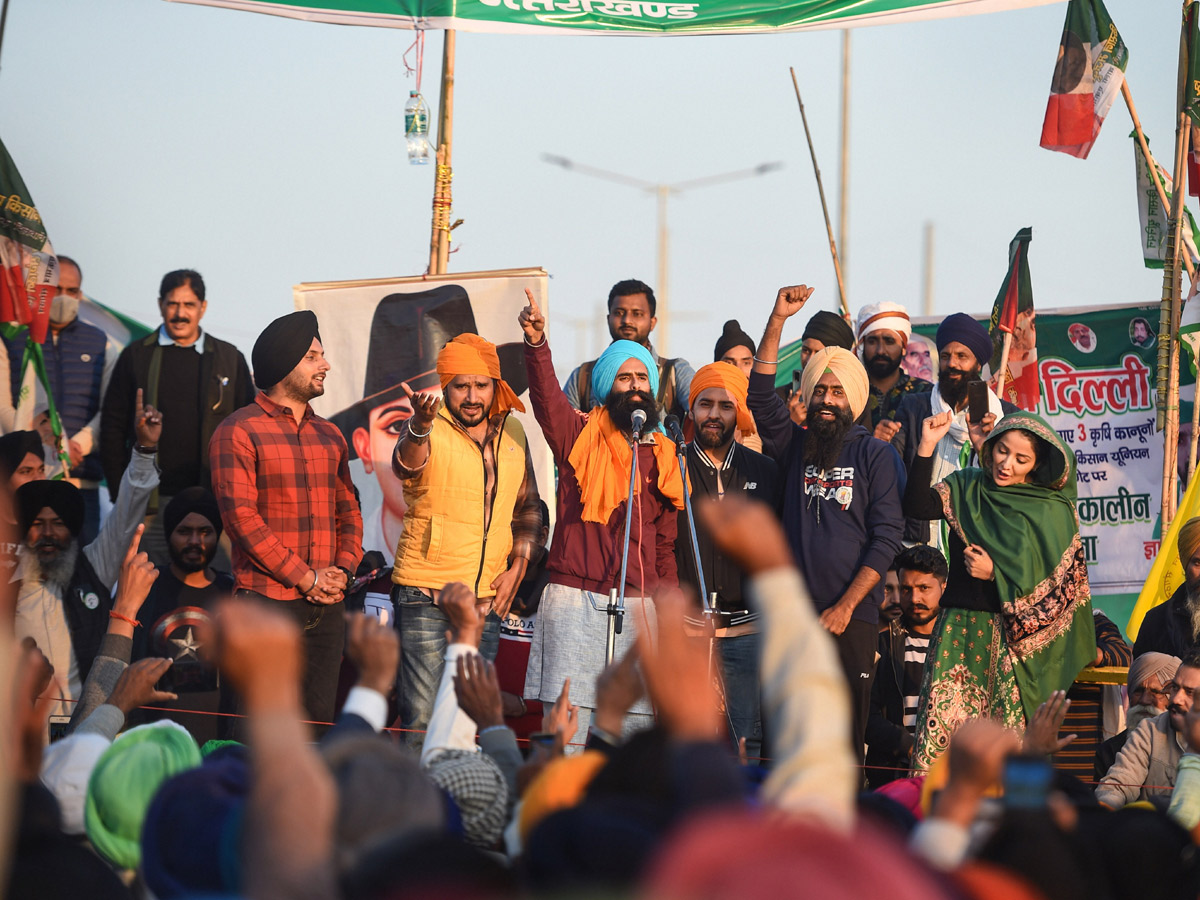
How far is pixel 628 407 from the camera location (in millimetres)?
6461

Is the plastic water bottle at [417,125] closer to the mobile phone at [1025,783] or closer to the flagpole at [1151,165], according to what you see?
the flagpole at [1151,165]

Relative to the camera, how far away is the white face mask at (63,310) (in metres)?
7.71

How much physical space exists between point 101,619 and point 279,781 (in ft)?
15.8

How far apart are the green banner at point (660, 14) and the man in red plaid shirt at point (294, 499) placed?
71.3 inches

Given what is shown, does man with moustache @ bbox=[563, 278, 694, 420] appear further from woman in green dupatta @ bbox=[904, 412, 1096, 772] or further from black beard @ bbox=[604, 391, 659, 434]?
woman in green dupatta @ bbox=[904, 412, 1096, 772]

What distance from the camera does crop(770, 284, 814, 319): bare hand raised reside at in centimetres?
661

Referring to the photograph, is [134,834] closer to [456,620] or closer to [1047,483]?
[456,620]

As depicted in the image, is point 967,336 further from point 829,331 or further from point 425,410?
point 425,410

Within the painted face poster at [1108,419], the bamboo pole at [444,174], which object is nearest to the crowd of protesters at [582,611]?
the bamboo pole at [444,174]

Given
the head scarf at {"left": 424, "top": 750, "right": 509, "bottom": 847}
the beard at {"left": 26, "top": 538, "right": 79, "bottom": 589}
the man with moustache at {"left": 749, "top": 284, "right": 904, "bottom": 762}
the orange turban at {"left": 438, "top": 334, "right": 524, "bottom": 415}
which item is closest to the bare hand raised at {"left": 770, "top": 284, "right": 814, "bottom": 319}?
the man with moustache at {"left": 749, "top": 284, "right": 904, "bottom": 762}

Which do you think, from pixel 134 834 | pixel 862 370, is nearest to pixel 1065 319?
pixel 862 370

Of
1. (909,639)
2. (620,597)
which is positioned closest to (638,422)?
(620,597)

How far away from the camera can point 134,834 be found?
9.08 feet

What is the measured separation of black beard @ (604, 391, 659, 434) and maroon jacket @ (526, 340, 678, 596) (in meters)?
0.13
